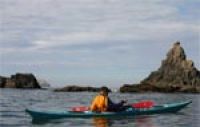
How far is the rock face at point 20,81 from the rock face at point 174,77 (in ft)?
128

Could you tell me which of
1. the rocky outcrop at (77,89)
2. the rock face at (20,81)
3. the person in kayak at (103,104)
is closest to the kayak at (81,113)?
the person in kayak at (103,104)

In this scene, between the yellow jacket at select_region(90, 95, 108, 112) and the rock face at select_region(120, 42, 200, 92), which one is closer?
the yellow jacket at select_region(90, 95, 108, 112)

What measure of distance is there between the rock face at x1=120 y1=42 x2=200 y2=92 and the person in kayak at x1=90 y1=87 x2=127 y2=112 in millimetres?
89659

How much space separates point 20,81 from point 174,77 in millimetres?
50799

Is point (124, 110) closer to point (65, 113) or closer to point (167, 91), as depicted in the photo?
point (65, 113)

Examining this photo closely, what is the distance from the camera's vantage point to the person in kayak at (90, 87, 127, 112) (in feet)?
113

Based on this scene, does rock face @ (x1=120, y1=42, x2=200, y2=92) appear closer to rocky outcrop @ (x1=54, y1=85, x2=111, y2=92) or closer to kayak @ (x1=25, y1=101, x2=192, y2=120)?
rocky outcrop @ (x1=54, y1=85, x2=111, y2=92)

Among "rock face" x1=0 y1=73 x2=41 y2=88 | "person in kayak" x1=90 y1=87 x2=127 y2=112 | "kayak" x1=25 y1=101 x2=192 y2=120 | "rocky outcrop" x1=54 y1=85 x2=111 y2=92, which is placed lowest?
"kayak" x1=25 y1=101 x2=192 y2=120

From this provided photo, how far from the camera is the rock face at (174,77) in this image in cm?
12912

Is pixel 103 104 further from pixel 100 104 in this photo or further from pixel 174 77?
pixel 174 77

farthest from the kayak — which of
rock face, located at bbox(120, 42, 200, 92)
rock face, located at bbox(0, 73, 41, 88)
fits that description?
rock face, located at bbox(0, 73, 41, 88)

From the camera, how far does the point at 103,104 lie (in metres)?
35.3

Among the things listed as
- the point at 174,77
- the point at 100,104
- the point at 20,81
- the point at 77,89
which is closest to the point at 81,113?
the point at 100,104

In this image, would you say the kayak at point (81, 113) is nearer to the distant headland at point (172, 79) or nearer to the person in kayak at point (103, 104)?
the person in kayak at point (103, 104)
